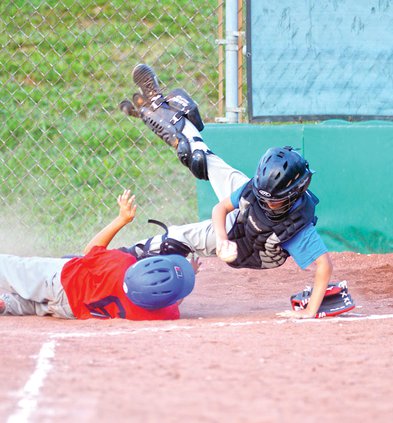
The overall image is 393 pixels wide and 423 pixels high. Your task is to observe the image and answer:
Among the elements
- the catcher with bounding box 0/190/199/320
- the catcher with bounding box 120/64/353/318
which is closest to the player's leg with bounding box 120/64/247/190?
the catcher with bounding box 120/64/353/318

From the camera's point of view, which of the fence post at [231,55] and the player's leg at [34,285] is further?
the fence post at [231,55]

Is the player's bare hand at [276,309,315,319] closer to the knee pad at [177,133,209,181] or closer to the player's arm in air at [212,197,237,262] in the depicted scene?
the player's arm in air at [212,197,237,262]

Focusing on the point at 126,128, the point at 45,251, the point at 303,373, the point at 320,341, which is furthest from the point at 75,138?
the point at 303,373

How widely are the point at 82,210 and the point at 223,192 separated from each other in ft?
8.80

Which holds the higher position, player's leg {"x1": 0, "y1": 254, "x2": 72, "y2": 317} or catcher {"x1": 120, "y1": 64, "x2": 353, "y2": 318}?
catcher {"x1": 120, "y1": 64, "x2": 353, "y2": 318}

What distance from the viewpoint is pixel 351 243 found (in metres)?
8.36

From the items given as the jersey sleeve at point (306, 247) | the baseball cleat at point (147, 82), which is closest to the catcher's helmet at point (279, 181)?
the jersey sleeve at point (306, 247)

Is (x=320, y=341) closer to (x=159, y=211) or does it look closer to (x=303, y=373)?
(x=303, y=373)

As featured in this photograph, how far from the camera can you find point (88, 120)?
10578mm

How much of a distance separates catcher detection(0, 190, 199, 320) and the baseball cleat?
1293mm

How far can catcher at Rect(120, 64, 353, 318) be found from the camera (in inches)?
228

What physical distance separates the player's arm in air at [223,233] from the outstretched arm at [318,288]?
1.77ft

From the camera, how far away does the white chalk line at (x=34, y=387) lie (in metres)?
3.38

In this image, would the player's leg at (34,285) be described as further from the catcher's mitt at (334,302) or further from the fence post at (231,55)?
the fence post at (231,55)
